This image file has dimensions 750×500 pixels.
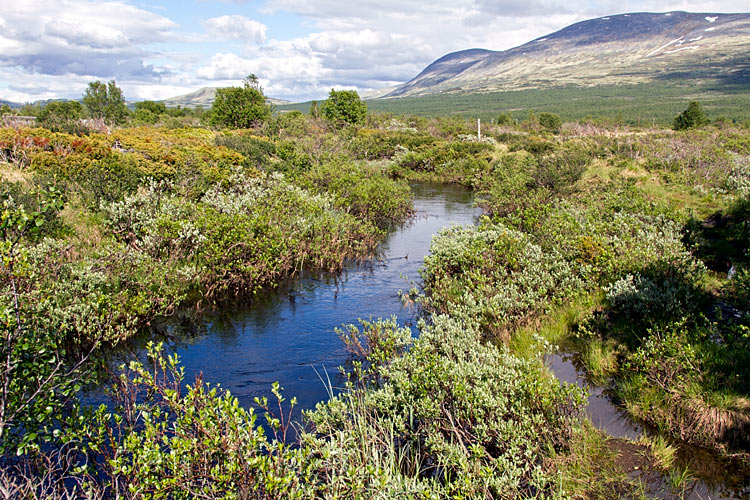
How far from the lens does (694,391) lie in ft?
22.6

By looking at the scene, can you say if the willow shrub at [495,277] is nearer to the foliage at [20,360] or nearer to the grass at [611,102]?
the foliage at [20,360]

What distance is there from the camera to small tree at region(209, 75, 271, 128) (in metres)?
43.4

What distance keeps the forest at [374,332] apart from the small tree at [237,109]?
21747 mm

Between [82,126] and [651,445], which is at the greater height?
[82,126]

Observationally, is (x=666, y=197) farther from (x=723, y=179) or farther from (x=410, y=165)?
(x=410, y=165)

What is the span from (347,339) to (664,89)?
174345mm

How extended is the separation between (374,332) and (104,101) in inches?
1867

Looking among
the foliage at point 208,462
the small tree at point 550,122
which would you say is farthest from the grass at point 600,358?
the small tree at point 550,122

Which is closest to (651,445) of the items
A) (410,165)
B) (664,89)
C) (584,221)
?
(584,221)

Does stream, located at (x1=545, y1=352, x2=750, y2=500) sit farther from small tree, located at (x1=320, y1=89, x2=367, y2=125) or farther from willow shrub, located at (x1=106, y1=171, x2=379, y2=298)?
small tree, located at (x1=320, y1=89, x2=367, y2=125)

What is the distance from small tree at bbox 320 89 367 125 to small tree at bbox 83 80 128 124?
20.8 m

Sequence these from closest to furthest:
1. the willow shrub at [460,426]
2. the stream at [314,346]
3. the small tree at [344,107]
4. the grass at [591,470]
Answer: the willow shrub at [460,426] → the grass at [591,470] → the stream at [314,346] → the small tree at [344,107]

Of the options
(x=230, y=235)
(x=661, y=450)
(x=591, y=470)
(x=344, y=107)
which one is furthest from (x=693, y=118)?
(x=591, y=470)

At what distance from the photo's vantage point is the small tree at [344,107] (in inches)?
2233
